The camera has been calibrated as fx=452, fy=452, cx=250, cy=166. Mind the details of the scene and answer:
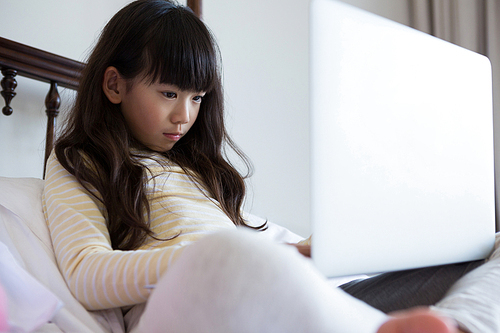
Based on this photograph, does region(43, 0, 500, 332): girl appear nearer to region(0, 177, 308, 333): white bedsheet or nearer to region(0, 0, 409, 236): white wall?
region(0, 177, 308, 333): white bedsheet

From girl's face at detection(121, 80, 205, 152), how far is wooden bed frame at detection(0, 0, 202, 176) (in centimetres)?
26

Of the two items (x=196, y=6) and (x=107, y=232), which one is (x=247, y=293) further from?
(x=196, y=6)

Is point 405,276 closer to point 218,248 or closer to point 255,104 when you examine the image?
point 218,248

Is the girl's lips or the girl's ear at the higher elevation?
the girl's ear

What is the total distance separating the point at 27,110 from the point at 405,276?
2.95 feet

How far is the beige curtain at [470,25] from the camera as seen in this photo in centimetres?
176

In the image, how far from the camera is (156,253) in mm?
557

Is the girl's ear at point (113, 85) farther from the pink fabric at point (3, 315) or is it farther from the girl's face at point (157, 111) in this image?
the pink fabric at point (3, 315)

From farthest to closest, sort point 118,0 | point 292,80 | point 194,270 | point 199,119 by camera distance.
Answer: point 292,80
point 118,0
point 199,119
point 194,270

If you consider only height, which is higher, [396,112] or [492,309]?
[396,112]

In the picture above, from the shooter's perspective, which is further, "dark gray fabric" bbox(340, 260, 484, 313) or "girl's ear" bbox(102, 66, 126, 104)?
"girl's ear" bbox(102, 66, 126, 104)

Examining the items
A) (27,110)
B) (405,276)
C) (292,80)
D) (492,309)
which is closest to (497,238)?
(405,276)

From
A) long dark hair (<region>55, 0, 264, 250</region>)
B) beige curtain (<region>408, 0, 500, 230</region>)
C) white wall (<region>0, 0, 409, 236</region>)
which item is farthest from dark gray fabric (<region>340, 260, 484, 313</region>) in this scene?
beige curtain (<region>408, 0, 500, 230</region>)

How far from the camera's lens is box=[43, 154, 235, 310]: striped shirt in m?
0.56
